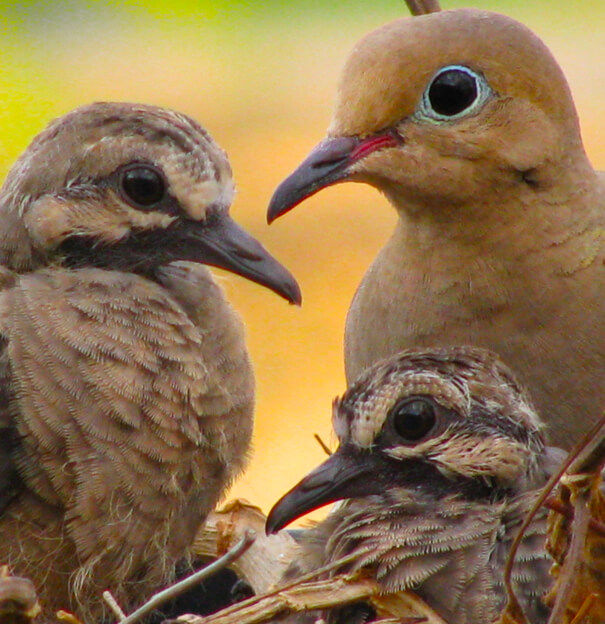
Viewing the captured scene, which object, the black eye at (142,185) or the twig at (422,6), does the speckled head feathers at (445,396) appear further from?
the twig at (422,6)

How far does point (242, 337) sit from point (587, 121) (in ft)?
20.7

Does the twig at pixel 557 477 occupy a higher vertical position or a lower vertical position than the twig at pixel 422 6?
lower

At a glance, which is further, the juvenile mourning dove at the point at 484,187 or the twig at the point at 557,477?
the juvenile mourning dove at the point at 484,187

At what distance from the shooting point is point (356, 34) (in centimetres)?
989

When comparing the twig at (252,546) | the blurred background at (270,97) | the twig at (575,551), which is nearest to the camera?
the twig at (575,551)

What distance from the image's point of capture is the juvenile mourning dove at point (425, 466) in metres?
2.84

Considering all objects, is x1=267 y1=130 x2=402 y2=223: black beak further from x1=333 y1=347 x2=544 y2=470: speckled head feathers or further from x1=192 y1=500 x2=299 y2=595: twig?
x1=192 y1=500 x2=299 y2=595: twig

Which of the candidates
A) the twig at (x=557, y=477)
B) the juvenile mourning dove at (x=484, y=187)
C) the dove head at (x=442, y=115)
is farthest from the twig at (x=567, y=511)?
the dove head at (x=442, y=115)

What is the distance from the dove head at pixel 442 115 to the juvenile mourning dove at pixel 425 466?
416mm

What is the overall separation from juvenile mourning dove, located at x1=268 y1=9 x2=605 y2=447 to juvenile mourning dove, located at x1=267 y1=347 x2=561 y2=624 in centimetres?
31

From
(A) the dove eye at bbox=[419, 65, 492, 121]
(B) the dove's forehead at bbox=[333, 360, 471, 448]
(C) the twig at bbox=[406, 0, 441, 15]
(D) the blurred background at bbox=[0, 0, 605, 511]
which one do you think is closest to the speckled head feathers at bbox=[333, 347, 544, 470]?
(B) the dove's forehead at bbox=[333, 360, 471, 448]

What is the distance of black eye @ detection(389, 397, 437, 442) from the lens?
9.71ft

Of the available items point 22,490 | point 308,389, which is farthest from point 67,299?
point 308,389

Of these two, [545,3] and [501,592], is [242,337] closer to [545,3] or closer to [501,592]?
[501,592]
